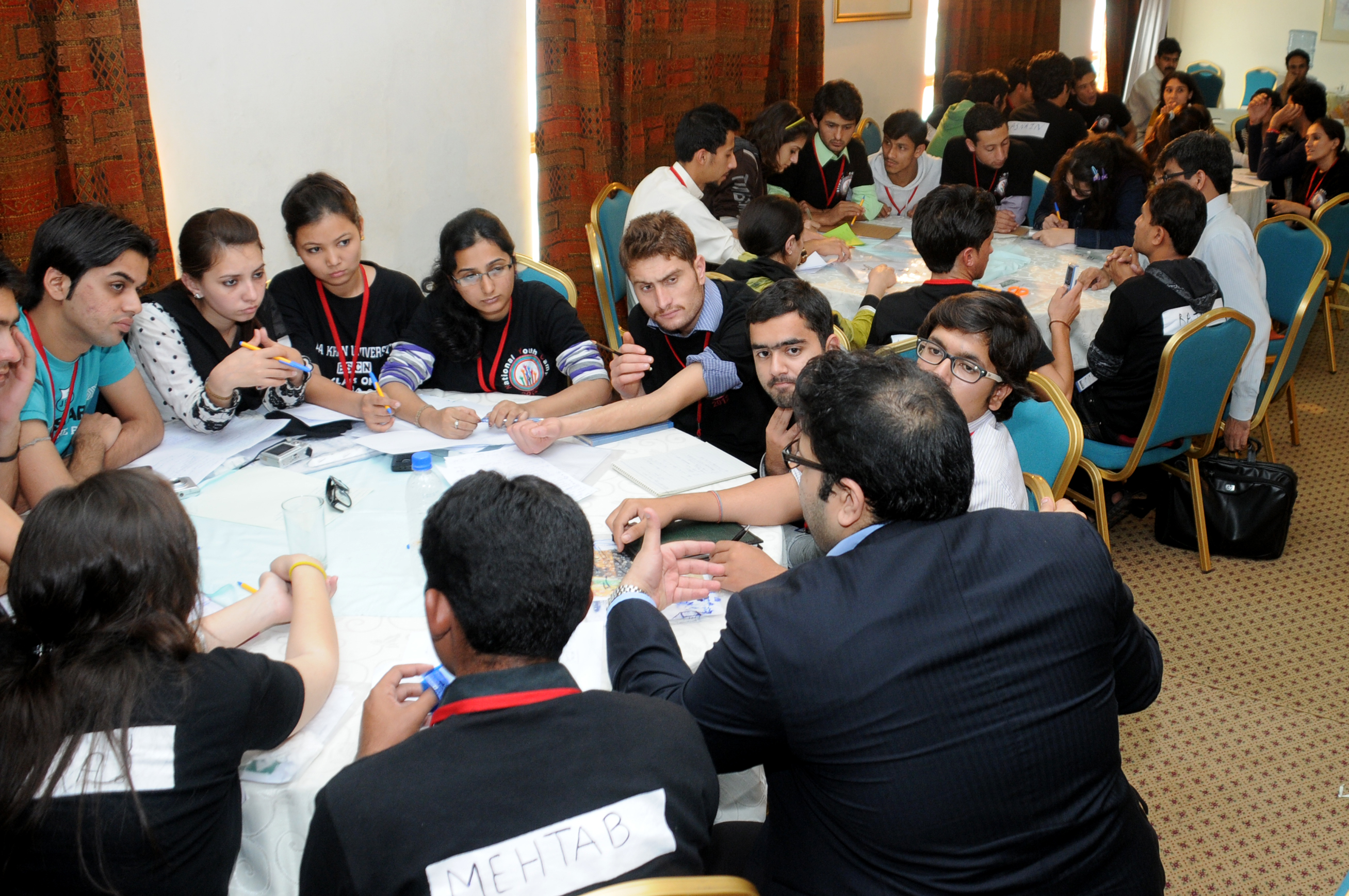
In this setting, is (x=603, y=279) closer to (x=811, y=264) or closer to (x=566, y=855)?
(x=811, y=264)

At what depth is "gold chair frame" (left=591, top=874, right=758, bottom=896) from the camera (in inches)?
36.9

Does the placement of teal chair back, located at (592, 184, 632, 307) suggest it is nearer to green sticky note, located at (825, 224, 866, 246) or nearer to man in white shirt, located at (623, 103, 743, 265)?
man in white shirt, located at (623, 103, 743, 265)

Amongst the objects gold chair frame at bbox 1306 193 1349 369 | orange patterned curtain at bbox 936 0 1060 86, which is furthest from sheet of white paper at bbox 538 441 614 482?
orange patterned curtain at bbox 936 0 1060 86

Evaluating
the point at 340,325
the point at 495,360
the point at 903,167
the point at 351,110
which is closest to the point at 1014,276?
the point at 903,167

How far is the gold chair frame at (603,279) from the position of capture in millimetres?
4031

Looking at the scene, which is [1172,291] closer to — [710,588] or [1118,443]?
[1118,443]

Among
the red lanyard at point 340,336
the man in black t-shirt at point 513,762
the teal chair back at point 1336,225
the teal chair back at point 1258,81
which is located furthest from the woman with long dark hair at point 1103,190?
the teal chair back at point 1258,81

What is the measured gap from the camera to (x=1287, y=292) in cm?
389

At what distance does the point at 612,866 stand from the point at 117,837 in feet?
1.83

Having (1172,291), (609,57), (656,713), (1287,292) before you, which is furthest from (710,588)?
(609,57)

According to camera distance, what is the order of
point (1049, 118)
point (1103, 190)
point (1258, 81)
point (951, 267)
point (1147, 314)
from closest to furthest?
1. point (1147, 314)
2. point (951, 267)
3. point (1103, 190)
4. point (1049, 118)
5. point (1258, 81)

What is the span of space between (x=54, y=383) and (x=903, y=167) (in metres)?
4.13

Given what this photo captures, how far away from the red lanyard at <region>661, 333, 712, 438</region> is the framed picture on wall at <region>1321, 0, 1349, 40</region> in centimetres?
887

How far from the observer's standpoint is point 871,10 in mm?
6863
